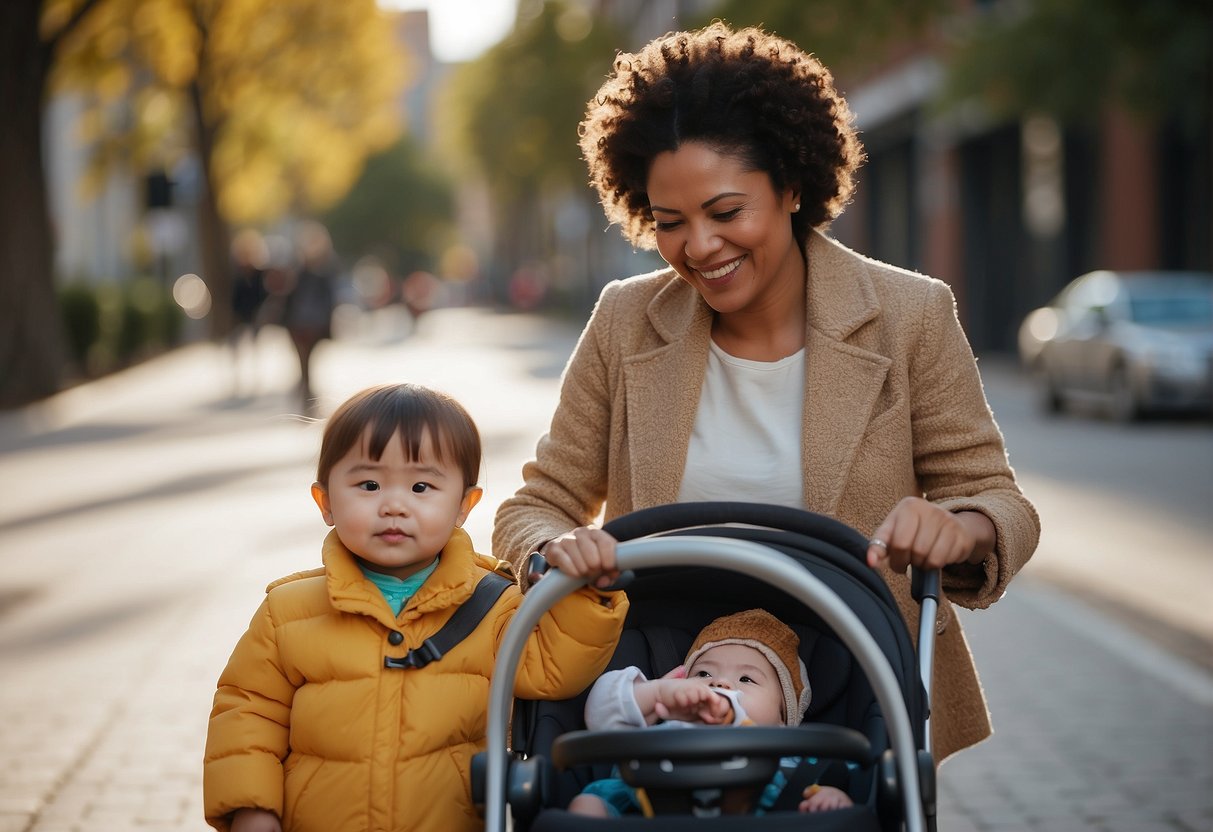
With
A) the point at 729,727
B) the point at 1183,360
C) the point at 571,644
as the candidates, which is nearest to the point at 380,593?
the point at 571,644

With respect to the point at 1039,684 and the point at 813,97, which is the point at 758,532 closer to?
the point at 813,97

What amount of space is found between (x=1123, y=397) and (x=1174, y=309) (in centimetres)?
115

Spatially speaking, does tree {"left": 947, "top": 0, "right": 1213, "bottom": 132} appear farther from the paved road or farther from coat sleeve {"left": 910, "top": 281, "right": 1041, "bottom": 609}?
coat sleeve {"left": 910, "top": 281, "right": 1041, "bottom": 609}

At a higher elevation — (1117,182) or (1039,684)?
(1117,182)

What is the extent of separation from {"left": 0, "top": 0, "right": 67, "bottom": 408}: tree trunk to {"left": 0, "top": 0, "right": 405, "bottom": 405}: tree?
16mm

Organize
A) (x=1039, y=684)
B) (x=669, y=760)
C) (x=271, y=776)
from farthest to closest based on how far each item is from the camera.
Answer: (x=1039, y=684)
(x=271, y=776)
(x=669, y=760)

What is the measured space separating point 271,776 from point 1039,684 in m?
4.62

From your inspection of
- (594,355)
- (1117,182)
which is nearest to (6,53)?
(1117,182)

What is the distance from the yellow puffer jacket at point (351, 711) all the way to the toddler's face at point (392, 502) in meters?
0.06

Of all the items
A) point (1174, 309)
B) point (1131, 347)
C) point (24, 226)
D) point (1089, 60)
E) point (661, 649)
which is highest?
point (1089, 60)

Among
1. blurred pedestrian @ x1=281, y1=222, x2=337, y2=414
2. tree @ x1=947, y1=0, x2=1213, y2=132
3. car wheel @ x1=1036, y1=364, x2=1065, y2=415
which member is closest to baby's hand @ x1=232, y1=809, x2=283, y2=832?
blurred pedestrian @ x1=281, y1=222, x2=337, y2=414

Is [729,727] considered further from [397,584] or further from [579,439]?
[579,439]

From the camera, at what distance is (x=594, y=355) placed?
3.56 metres

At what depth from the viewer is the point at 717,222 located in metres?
3.23
